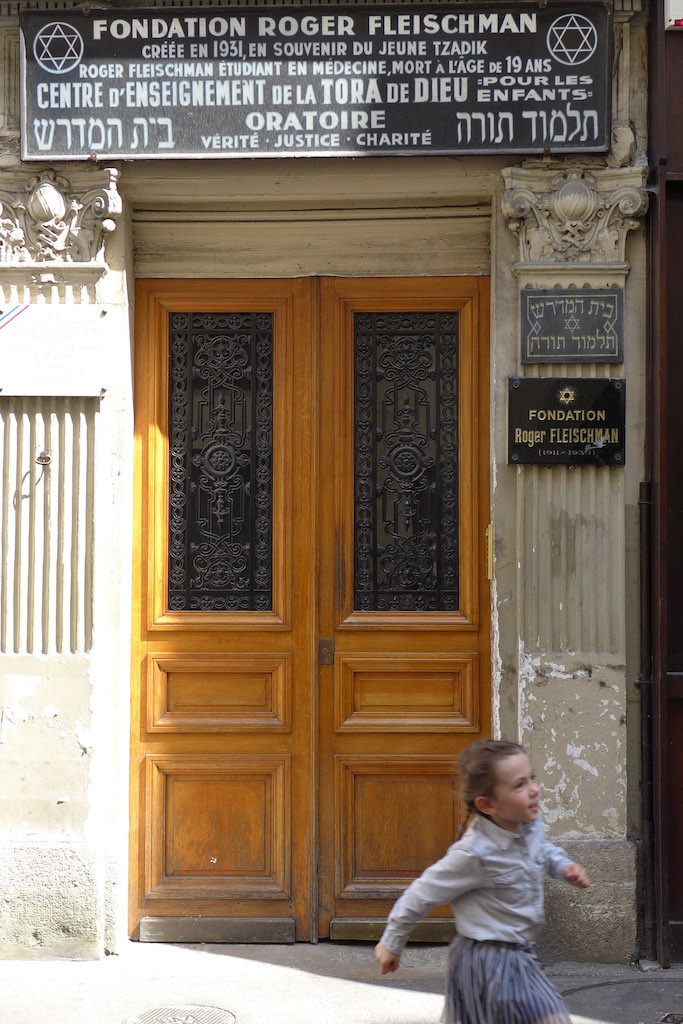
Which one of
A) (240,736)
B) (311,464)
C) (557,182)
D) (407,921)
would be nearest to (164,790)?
(240,736)

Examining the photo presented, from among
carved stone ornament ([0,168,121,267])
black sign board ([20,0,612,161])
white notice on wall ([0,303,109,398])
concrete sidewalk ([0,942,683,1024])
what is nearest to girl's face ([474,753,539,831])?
concrete sidewalk ([0,942,683,1024])

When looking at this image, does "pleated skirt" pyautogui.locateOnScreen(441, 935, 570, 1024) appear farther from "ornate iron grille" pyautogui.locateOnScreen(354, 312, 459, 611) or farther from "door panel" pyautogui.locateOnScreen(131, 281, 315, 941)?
"ornate iron grille" pyautogui.locateOnScreen(354, 312, 459, 611)

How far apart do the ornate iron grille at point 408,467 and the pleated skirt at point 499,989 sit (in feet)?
8.92

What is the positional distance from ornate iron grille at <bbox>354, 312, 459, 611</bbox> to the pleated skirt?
2.72 m

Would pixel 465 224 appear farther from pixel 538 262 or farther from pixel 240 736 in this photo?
pixel 240 736

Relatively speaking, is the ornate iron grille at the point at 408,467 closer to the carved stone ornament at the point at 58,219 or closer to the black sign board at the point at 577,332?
the black sign board at the point at 577,332

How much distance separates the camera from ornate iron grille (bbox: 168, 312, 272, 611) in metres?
5.76

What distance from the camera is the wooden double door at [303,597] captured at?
5.66 meters

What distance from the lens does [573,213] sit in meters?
5.39

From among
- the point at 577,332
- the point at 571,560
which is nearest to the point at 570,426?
the point at 577,332

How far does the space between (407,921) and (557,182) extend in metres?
3.62

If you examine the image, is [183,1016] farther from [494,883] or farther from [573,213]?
[573,213]

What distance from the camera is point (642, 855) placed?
530cm

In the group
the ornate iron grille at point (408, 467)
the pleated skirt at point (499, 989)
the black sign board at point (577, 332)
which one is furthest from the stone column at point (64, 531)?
the pleated skirt at point (499, 989)
